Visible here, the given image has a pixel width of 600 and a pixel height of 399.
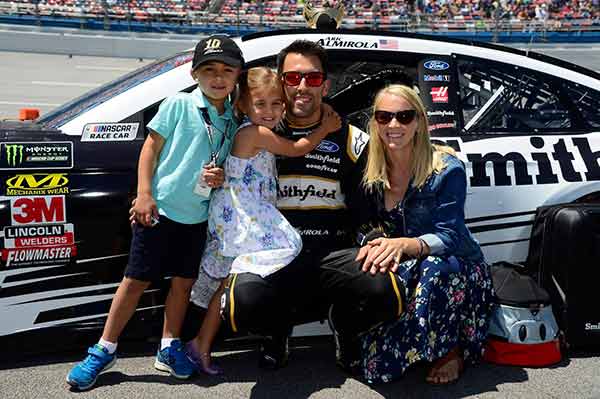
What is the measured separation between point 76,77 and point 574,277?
522 inches

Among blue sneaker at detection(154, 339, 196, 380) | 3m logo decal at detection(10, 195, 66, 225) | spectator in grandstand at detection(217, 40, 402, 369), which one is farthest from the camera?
blue sneaker at detection(154, 339, 196, 380)

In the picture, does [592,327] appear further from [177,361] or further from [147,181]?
[147,181]

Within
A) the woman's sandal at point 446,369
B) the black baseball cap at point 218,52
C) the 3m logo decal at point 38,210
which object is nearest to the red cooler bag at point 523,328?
the woman's sandal at point 446,369

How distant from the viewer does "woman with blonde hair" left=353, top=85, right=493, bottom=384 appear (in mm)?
2770

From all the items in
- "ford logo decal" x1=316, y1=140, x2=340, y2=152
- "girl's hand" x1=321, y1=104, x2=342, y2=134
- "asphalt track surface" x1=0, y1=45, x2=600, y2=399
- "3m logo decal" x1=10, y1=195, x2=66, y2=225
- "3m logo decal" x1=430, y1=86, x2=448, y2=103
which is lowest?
"asphalt track surface" x1=0, y1=45, x2=600, y2=399

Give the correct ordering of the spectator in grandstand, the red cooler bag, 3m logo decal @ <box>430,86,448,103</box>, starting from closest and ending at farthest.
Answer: the spectator in grandstand, the red cooler bag, 3m logo decal @ <box>430,86,448,103</box>

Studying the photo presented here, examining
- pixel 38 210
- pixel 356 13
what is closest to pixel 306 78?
pixel 38 210

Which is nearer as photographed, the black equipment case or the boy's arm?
the boy's arm

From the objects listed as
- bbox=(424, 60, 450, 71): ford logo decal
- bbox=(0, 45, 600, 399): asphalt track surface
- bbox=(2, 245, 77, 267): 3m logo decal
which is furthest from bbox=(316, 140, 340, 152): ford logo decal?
bbox=(2, 245, 77, 267): 3m logo decal

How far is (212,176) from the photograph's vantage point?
270 centimetres

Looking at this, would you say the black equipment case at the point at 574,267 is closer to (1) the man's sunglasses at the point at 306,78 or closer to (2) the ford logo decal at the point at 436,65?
(2) the ford logo decal at the point at 436,65

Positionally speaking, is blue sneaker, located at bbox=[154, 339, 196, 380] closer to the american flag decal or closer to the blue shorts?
the blue shorts

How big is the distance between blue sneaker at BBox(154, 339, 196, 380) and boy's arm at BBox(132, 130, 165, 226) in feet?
1.94

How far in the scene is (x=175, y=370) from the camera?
2.88 meters
